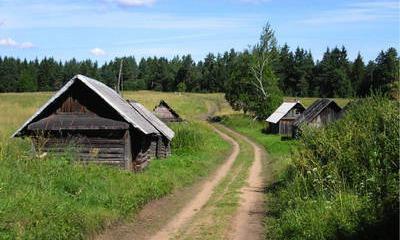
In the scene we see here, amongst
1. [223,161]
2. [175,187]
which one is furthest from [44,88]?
[175,187]

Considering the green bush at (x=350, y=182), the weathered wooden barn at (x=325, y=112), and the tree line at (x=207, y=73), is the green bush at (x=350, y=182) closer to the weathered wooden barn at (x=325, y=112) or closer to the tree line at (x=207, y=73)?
the weathered wooden barn at (x=325, y=112)

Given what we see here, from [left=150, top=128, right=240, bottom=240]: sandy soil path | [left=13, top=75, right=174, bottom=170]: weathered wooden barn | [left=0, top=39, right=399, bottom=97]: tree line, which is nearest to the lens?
[left=150, top=128, right=240, bottom=240]: sandy soil path

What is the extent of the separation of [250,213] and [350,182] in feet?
14.4

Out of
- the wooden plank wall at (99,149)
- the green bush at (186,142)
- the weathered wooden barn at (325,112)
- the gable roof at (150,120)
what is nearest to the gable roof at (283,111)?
the weathered wooden barn at (325,112)

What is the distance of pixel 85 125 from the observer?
2342 centimetres

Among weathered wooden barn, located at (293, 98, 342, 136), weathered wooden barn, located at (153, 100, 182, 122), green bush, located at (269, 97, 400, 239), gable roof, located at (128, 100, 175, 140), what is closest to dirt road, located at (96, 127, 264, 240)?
green bush, located at (269, 97, 400, 239)

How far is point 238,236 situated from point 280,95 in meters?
64.6

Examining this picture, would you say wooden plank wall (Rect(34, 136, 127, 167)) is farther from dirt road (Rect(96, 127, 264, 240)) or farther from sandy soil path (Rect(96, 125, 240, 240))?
dirt road (Rect(96, 127, 264, 240))

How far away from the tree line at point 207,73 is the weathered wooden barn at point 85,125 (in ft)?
251

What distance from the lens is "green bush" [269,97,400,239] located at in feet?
35.2

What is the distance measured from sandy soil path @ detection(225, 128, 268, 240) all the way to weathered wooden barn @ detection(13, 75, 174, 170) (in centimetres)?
528

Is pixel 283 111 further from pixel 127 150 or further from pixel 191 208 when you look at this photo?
pixel 191 208

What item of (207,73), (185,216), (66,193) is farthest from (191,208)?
(207,73)

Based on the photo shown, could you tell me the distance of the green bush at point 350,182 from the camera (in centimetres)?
1074
